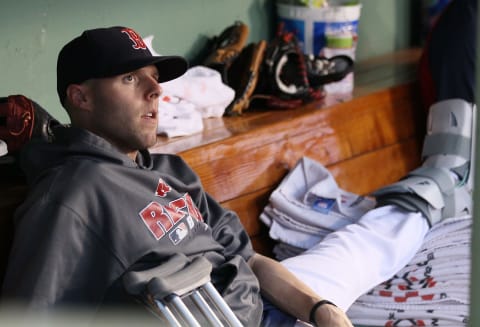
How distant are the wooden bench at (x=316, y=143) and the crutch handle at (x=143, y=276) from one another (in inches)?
22.0

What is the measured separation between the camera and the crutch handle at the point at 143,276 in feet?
5.80

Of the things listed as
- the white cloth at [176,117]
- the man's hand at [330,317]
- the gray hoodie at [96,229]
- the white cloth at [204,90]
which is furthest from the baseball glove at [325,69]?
the man's hand at [330,317]

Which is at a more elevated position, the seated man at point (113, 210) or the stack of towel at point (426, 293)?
the seated man at point (113, 210)

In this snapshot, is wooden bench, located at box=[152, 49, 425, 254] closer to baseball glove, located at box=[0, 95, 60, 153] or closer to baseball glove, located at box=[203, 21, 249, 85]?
baseball glove, located at box=[203, 21, 249, 85]

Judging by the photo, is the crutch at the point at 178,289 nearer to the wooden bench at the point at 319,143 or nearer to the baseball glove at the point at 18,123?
the baseball glove at the point at 18,123

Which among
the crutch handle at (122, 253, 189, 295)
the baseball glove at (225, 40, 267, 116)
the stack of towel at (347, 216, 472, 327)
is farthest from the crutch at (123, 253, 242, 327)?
the baseball glove at (225, 40, 267, 116)

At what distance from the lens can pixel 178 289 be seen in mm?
1775

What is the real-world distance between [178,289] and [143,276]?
8 centimetres

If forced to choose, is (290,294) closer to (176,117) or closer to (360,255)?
(360,255)

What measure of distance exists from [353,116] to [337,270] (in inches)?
38.1

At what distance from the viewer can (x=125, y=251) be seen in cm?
190

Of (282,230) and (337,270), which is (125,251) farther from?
(282,230)

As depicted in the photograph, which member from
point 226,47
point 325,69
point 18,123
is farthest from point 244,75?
point 18,123

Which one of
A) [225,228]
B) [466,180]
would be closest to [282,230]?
[225,228]
